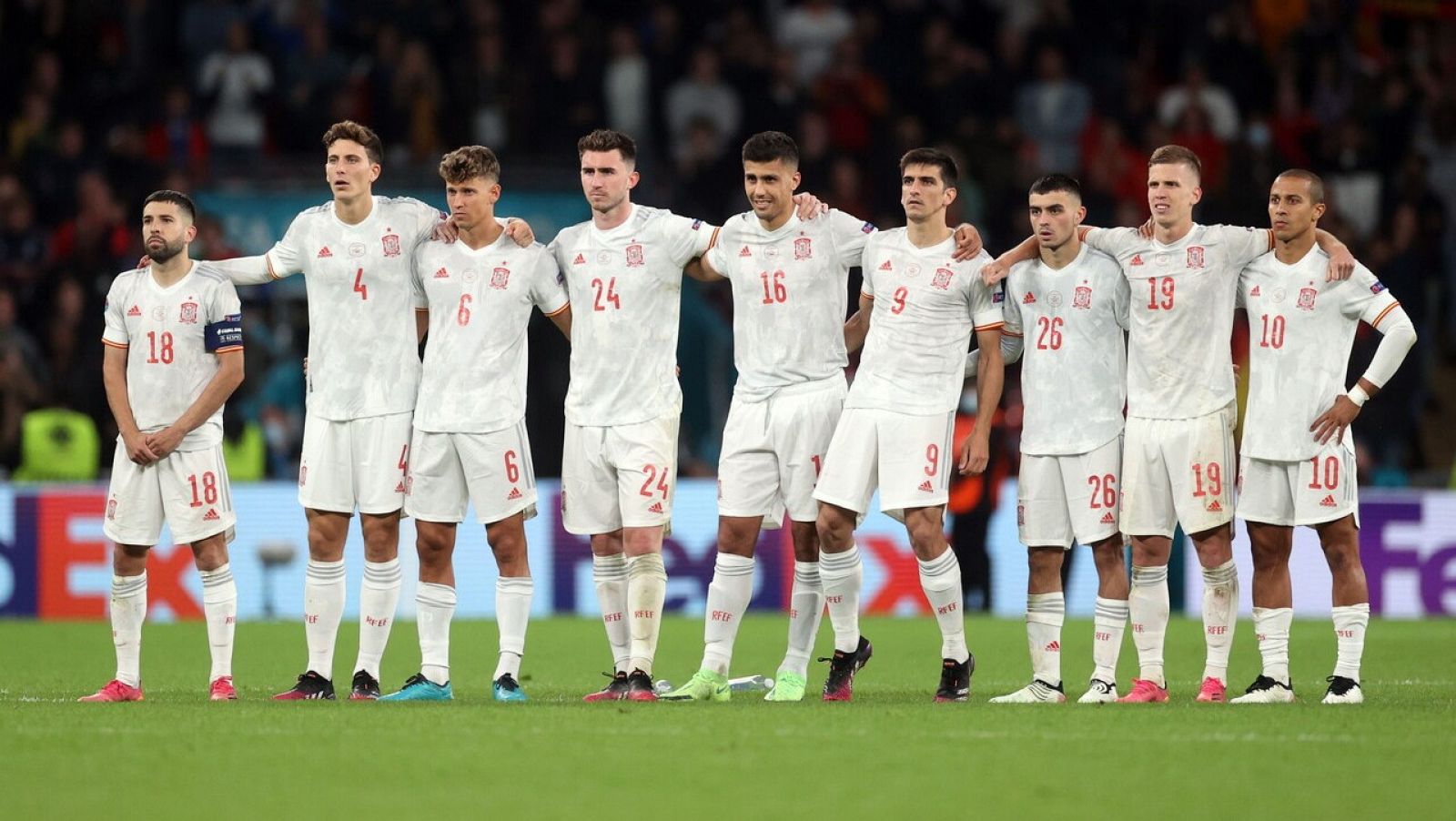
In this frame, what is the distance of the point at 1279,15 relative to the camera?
22.7 metres

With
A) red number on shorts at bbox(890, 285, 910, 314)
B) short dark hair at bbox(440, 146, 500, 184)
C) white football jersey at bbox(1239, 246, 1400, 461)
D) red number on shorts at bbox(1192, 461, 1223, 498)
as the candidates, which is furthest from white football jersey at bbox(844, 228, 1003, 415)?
short dark hair at bbox(440, 146, 500, 184)

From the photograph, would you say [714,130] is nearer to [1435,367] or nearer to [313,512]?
[1435,367]

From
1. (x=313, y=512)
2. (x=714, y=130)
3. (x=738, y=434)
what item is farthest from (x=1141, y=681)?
(x=714, y=130)

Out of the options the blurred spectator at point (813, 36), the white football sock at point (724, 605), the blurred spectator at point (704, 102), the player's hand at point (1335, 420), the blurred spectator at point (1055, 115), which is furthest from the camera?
the blurred spectator at point (813, 36)

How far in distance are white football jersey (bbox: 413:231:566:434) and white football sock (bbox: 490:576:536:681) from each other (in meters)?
0.78

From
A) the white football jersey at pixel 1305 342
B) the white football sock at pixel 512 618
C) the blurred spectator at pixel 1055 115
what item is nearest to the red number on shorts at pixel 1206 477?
the white football jersey at pixel 1305 342

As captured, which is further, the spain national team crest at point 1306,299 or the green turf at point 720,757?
the spain national team crest at point 1306,299

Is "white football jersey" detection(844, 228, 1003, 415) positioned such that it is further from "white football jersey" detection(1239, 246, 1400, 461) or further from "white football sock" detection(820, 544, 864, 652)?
"white football jersey" detection(1239, 246, 1400, 461)

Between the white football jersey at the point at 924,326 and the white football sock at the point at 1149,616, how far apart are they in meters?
1.25

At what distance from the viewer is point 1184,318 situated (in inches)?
397

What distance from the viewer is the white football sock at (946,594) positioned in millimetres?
10094

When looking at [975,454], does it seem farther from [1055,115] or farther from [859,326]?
[1055,115]

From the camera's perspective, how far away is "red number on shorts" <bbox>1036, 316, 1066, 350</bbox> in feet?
33.3

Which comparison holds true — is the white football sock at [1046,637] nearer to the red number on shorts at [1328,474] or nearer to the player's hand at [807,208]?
the red number on shorts at [1328,474]
